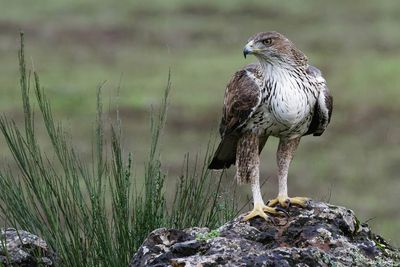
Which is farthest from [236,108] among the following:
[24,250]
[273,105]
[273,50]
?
[24,250]

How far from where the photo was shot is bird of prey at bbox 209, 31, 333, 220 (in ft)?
19.4

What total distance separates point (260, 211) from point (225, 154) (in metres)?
0.75

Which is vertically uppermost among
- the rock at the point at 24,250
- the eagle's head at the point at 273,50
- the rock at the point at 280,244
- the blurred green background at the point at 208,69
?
the eagle's head at the point at 273,50

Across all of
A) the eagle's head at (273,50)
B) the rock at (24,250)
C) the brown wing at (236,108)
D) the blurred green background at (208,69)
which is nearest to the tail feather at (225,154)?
the brown wing at (236,108)

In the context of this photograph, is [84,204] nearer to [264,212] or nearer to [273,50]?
[264,212]

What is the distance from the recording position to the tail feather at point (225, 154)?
6363 millimetres

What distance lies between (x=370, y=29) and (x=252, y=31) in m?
2.42

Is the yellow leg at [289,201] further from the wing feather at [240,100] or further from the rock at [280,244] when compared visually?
the wing feather at [240,100]

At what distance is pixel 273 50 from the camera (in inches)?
237

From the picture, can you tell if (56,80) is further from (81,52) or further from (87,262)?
(87,262)

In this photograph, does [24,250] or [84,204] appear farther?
[84,204]

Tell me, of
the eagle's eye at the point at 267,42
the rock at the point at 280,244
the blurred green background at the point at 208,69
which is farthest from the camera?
the blurred green background at the point at 208,69

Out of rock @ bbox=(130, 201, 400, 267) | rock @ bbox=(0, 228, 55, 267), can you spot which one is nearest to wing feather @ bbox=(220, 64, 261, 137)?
rock @ bbox=(130, 201, 400, 267)

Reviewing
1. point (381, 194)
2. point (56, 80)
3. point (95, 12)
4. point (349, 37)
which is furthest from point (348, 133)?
point (95, 12)
